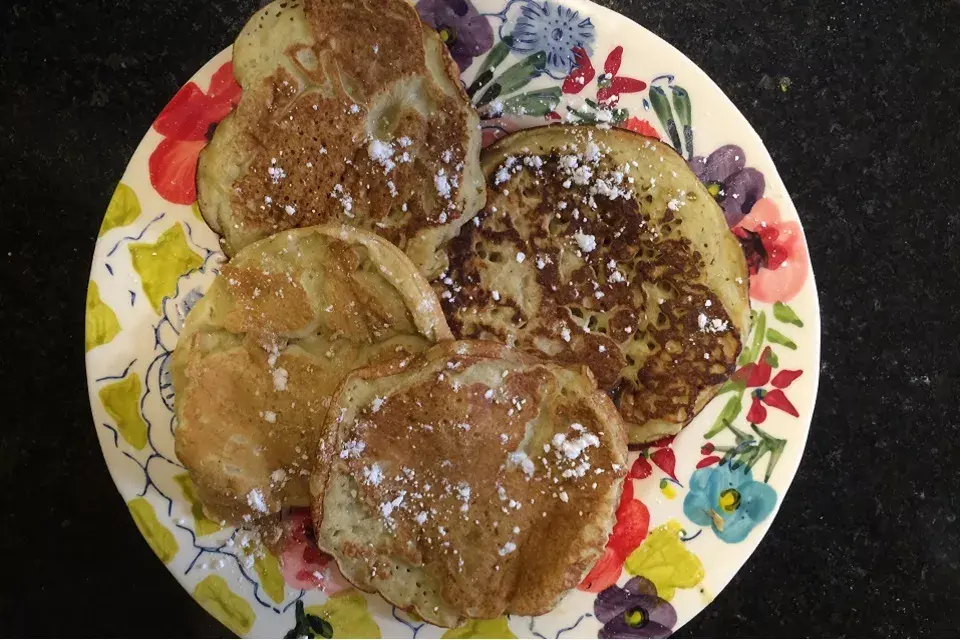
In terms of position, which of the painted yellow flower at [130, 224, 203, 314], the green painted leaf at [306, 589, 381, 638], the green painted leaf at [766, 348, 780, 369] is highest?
the painted yellow flower at [130, 224, 203, 314]

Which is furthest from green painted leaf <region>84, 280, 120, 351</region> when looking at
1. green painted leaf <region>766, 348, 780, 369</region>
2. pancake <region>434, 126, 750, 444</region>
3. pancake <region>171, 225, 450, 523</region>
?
green painted leaf <region>766, 348, 780, 369</region>

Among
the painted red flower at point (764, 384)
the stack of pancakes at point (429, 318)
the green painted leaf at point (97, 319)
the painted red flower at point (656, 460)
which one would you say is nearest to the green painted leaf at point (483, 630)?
the stack of pancakes at point (429, 318)

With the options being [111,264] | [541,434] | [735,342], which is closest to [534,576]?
[541,434]

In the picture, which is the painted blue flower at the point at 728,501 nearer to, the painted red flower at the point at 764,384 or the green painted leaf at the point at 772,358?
the painted red flower at the point at 764,384

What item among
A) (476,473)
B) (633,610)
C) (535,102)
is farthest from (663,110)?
(633,610)

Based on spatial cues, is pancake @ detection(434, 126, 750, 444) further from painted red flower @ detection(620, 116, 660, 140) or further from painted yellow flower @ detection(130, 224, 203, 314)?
painted yellow flower @ detection(130, 224, 203, 314)

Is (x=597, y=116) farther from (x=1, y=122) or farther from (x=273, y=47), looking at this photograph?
(x=1, y=122)
